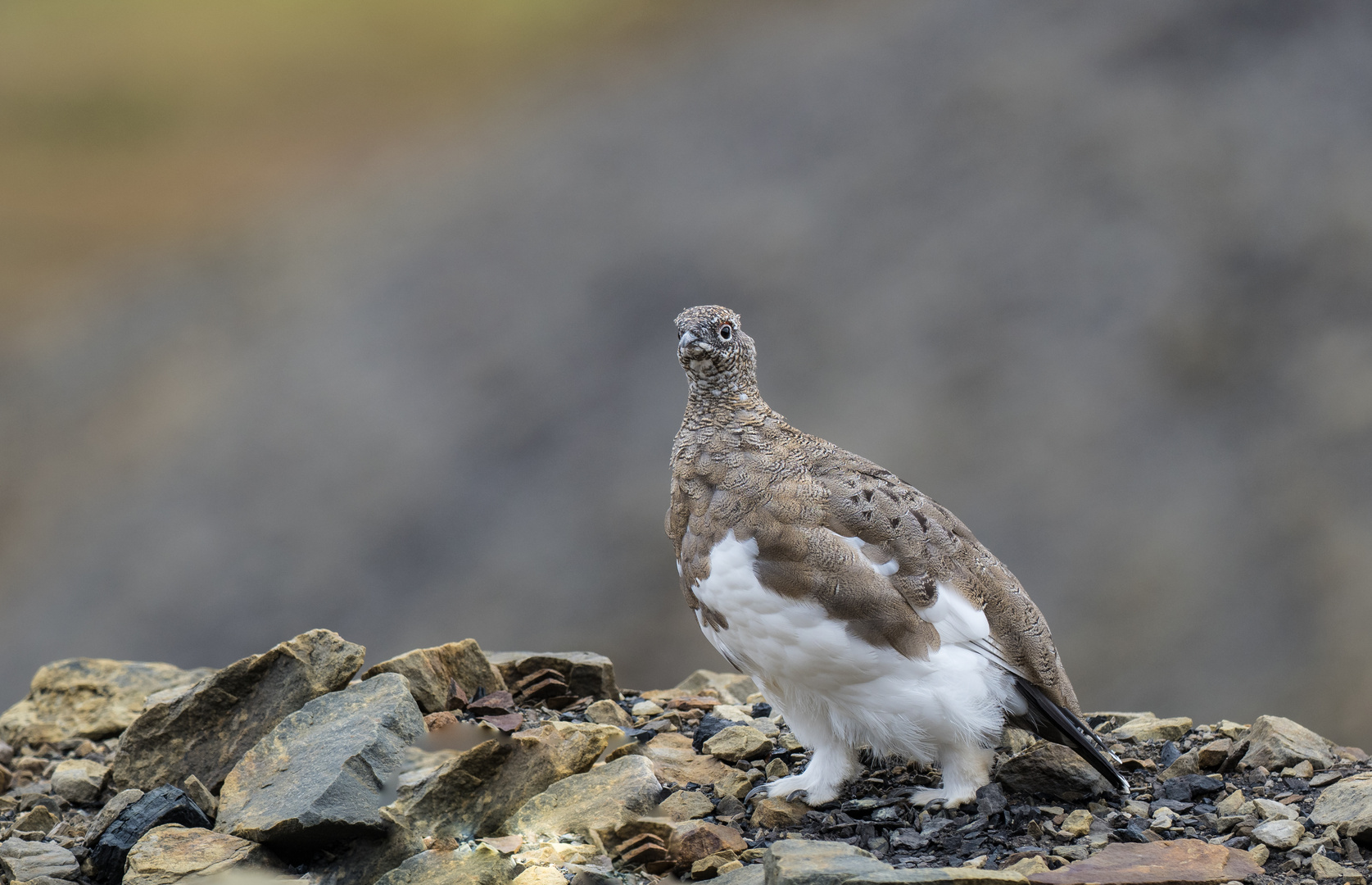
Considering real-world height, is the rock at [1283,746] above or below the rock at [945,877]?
above

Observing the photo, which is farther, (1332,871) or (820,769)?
(820,769)

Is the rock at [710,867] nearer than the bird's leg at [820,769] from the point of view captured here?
Yes

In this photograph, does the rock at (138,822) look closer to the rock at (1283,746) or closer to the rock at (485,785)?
the rock at (485,785)

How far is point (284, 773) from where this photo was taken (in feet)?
13.9

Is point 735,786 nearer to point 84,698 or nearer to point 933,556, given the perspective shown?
point 933,556

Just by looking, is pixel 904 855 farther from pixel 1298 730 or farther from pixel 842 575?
pixel 1298 730

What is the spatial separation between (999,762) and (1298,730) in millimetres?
1410

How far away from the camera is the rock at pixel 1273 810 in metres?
4.24

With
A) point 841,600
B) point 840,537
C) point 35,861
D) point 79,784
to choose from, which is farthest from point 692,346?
point 79,784

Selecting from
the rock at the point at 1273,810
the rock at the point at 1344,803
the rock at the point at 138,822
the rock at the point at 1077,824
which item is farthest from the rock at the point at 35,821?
the rock at the point at 1344,803

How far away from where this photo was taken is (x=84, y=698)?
6348mm

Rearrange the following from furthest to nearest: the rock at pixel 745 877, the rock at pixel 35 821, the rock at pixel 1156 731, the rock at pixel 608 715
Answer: the rock at pixel 608 715
the rock at pixel 1156 731
the rock at pixel 35 821
the rock at pixel 745 877

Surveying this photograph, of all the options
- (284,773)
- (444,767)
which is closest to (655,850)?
(444,767)

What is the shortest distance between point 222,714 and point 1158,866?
3635mm
